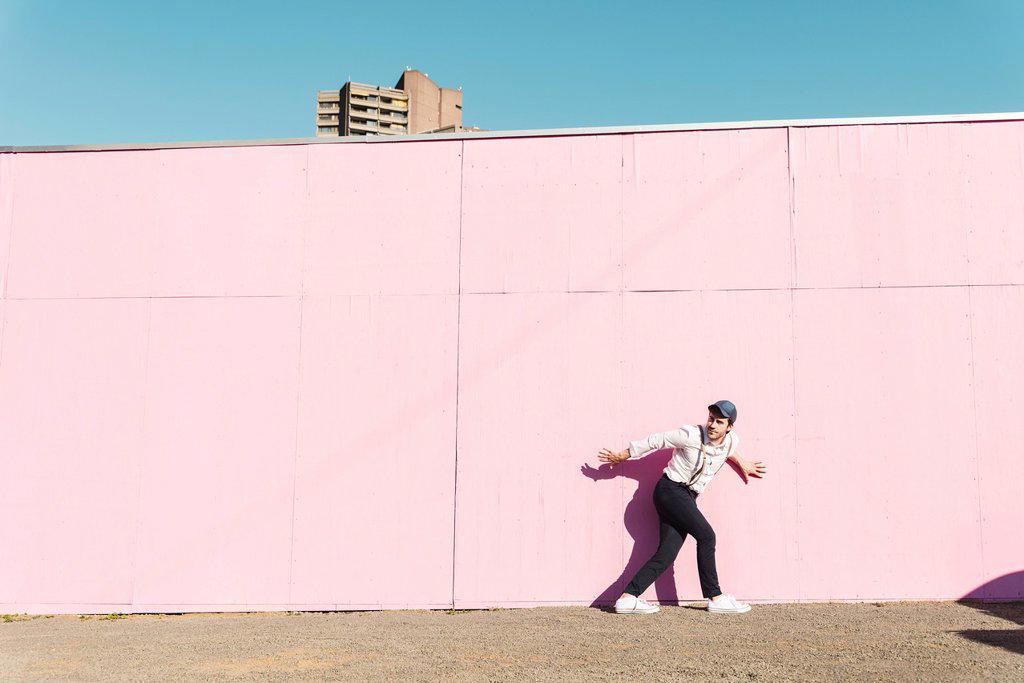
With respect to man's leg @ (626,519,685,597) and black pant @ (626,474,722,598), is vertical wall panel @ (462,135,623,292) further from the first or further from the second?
man's leg @ (626,519,685,597)

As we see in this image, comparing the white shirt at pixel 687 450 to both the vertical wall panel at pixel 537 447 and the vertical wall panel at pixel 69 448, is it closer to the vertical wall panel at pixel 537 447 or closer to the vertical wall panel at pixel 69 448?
the vertical wall panel at pixel 537 447

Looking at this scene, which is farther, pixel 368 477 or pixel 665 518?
pixel 368 477

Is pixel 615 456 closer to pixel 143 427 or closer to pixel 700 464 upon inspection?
pixel 700 464

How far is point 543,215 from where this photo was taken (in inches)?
267

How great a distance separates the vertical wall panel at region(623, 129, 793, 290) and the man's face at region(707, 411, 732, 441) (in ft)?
3.86

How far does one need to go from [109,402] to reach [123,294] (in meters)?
0.94

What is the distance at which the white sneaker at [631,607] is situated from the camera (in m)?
5.99

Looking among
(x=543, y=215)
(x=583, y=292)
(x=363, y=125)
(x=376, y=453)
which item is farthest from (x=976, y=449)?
(x=363, y=125)

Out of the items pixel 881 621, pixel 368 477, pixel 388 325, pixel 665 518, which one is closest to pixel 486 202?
pixel 388 325

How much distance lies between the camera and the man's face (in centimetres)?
598

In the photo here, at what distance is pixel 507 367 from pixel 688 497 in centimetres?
178

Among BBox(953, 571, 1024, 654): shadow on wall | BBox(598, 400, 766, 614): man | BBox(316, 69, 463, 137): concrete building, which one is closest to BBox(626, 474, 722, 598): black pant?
BBox(598, 400, 766, 614): man

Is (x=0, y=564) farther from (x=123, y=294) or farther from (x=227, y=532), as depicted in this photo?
(x=123, y=294)

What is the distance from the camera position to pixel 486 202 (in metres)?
6.84
